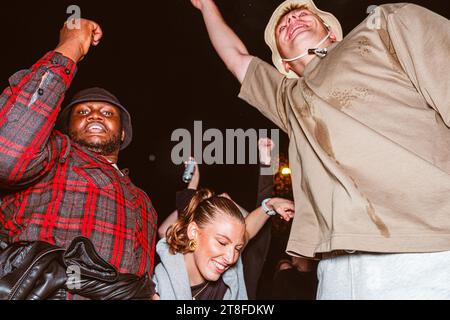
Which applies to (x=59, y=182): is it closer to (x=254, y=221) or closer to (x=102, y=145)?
(x=102, y=145)

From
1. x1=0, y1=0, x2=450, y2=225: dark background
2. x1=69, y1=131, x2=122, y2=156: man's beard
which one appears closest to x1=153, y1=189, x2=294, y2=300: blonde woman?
x1=69, y1=131, x2=122, y2=156: man's beard

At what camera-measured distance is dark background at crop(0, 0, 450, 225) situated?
2477mm

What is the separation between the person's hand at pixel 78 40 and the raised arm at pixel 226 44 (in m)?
0.49

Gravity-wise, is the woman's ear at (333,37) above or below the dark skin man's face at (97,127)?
above

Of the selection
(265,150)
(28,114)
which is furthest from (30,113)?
(265,150)

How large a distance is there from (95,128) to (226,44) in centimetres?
91

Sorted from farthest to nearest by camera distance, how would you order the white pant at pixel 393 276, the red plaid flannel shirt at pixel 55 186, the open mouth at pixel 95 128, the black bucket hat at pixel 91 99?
the black bucket hat at pixel 91 99 → the open mouth at pixel 95 128 → the red plaid flannel shirt at pixel 55 186 → the white pant at pixel 393 276

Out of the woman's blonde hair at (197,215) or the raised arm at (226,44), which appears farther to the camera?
the woman's blonde hair at (197,215)

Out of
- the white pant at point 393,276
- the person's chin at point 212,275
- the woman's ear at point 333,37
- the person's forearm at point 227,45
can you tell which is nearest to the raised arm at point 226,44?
the person's forearm at point 227,45

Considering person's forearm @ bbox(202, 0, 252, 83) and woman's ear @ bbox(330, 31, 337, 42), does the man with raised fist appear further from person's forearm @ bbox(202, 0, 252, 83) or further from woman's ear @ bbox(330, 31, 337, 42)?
woman's ear @ bbox(330, 31, 337, 42)

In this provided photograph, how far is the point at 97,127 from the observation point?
208 cm

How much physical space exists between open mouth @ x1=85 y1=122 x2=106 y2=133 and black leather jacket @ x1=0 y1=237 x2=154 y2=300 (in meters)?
0.87

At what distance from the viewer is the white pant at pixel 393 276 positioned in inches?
34.3

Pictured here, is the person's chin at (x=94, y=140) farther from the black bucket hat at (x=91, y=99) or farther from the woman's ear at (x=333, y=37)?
the woman's ear at (x=333, y=37)
